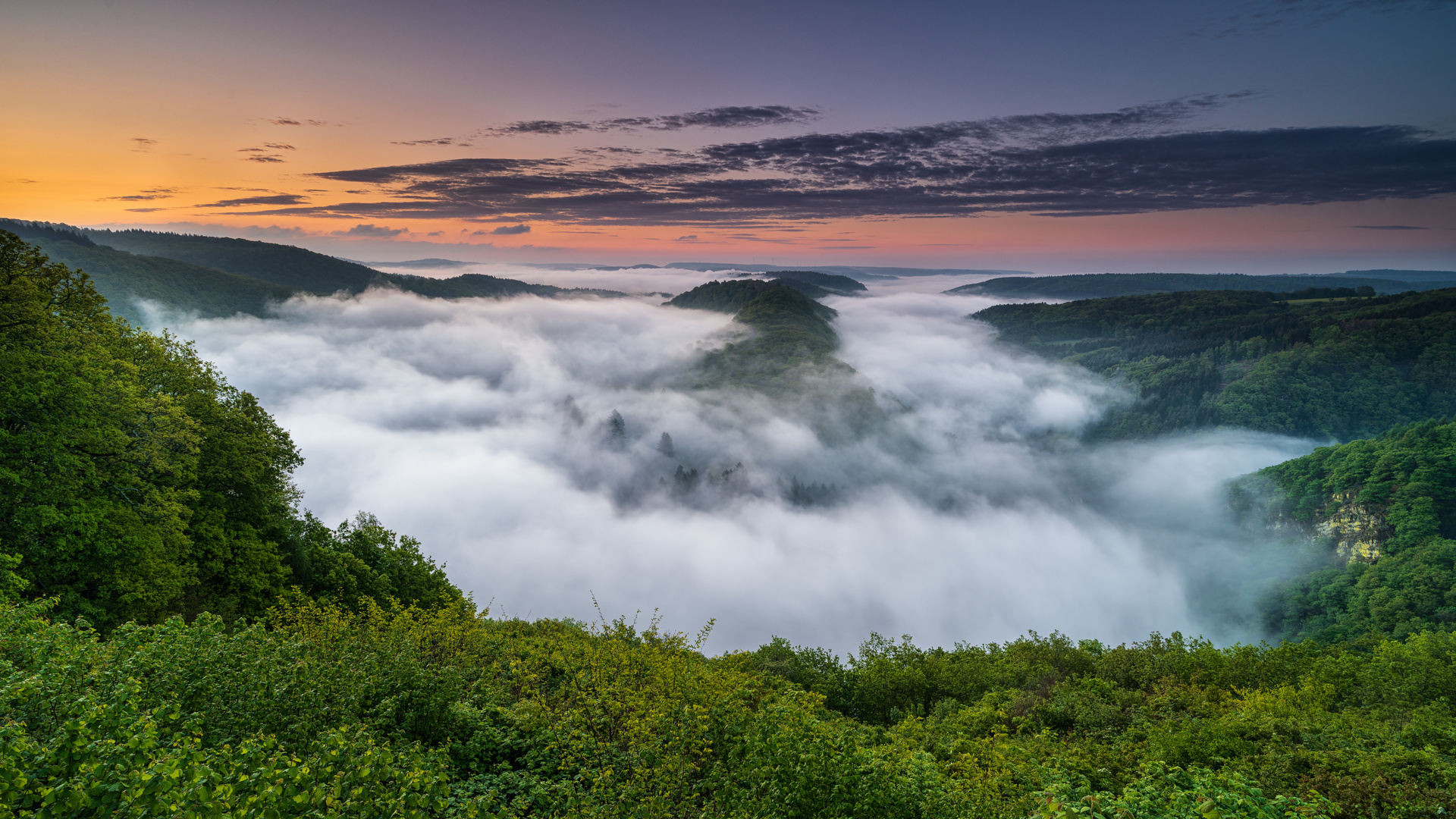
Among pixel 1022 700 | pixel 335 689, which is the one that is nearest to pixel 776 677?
pixel 1022 700

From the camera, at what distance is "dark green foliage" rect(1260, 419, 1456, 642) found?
11506 cm

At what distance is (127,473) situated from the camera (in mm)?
30641

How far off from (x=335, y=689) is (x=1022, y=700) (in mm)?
38582

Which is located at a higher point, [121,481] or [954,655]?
[121,481]

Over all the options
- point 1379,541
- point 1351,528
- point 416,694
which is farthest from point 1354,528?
point 416,694

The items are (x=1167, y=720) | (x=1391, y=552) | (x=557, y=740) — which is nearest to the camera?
(x=557, y=740)

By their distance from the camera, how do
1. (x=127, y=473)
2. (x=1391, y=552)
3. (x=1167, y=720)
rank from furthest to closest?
(x=1391, y=552) < (x=1167, y=720) < (x=127, y=473)

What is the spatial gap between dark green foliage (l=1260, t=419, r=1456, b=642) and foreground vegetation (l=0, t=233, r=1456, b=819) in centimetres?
10329

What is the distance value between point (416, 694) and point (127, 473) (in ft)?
80.6

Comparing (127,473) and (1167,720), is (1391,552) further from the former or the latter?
(127,473)

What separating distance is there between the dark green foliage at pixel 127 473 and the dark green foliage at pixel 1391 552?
163 meters

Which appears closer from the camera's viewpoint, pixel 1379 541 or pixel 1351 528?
pixel 1379 541

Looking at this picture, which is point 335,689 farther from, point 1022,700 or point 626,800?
point 1022,700

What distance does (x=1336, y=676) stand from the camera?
41375 mm
